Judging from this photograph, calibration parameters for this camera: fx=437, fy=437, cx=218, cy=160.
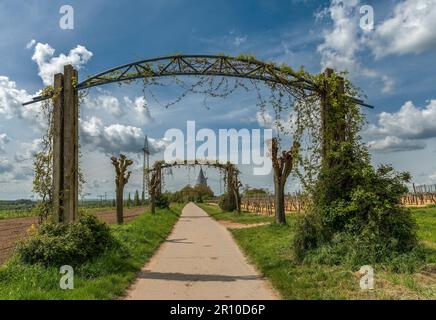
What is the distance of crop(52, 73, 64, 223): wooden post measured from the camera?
9219 millimetres

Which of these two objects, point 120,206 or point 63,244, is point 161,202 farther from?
point 63,244

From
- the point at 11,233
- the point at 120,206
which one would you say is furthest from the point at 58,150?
the point at 11,233

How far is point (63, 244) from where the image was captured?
27.6ft

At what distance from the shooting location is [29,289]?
6734 mm

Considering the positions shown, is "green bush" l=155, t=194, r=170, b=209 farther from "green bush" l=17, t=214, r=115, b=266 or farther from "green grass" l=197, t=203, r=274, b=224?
"green bush" l=17, t=214, r=115, b=266

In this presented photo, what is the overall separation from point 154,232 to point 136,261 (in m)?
7.03

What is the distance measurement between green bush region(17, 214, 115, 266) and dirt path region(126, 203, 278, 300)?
123cm

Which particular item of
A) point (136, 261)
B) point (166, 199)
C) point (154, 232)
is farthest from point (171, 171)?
point (136, 261)

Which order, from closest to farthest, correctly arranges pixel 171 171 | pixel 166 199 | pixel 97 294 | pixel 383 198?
pixel 97 294
pixel 383 198
pixel 171 171
pixel 166 199

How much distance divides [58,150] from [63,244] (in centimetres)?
213

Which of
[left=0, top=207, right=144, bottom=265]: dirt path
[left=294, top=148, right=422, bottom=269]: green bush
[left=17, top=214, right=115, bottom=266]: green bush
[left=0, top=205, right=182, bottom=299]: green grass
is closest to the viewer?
[left=0, top=205, right=182, bottom=299]: green grass

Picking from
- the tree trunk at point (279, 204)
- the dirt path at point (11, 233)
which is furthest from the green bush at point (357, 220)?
the tree trunk at point (279, 204)

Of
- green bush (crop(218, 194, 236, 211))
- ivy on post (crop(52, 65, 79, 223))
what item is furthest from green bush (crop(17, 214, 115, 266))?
green bush (crop(218, 194, 236, 211))

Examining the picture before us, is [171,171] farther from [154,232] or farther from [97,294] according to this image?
[97,294]
